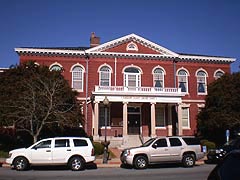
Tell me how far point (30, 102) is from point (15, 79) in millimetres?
3177

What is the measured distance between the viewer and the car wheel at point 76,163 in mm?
15928

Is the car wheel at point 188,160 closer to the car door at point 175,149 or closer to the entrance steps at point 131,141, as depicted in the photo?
the car door at point 175,149

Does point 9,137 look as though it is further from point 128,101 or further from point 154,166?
point 154,166

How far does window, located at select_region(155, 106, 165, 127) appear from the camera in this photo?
34312 millimetres

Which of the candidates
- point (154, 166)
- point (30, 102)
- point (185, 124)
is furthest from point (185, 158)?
point (185, 124)

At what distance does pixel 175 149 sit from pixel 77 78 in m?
19.2

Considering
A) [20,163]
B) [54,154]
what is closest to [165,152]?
[54,154]

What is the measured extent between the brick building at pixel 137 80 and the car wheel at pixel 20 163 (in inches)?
612

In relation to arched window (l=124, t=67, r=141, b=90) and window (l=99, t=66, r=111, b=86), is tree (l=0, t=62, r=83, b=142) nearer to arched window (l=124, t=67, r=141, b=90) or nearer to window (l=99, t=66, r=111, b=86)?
window (l=99, t=66, r=111, b=86)

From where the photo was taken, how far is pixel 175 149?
1723 centimetres

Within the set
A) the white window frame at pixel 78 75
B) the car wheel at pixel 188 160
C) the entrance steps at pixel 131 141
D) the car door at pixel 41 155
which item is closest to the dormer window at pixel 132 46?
the white window frame at pixel 78 75

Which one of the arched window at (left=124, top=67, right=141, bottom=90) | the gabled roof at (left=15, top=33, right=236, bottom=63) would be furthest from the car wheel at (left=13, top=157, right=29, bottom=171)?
the arched window at (left=124, top=67, right=141, bottom=90)

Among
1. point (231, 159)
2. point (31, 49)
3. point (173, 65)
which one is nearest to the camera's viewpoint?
point (231, 159)

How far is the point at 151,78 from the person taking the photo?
35.1m
